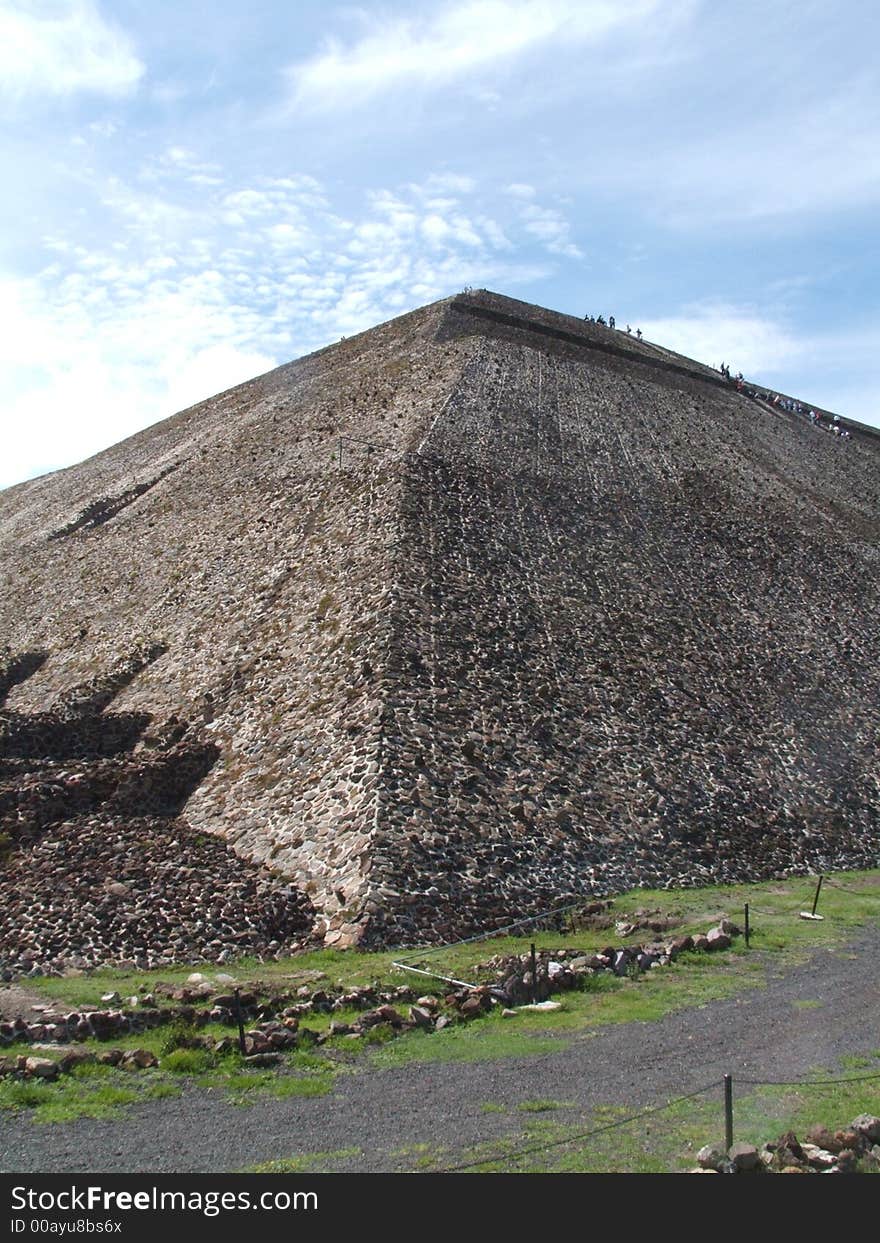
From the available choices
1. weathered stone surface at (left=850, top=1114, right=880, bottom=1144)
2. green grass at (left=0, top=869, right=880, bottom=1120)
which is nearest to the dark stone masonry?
green grass at (left=0, top=869, right=880, bottom=1120)

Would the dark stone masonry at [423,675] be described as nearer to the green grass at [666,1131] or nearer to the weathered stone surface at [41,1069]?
the weathered stone surface at [41,1069]

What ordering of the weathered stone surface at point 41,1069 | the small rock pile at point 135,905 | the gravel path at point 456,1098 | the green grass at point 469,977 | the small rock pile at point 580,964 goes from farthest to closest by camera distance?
the small rock pile at point 135,905
the small rock pile at point 580,964
the green grass at point 469,977
the weathered stone surface at point 41,1069
the gravel path at point 456,1098

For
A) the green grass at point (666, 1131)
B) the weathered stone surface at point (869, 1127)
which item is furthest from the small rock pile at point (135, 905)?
the weathered stone surface at point (869, 1127)

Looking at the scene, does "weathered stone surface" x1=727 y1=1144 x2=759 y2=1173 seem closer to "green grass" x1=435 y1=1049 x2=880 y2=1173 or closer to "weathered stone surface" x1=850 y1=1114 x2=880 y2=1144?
"green grass" x1=435 y1=1049 x2=880 y2=1173

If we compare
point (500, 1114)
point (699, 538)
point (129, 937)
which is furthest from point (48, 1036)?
point (699, 538)

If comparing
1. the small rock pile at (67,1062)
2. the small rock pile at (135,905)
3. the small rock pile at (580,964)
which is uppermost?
the small rock pile at (135,905)

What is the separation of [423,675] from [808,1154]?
14263mm

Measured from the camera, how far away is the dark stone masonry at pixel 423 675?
56.4 feet

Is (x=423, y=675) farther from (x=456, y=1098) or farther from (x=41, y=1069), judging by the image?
(x=41, y=1069)

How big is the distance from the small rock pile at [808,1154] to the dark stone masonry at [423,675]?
8.41m

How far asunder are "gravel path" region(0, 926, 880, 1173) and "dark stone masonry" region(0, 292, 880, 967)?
194 inches
